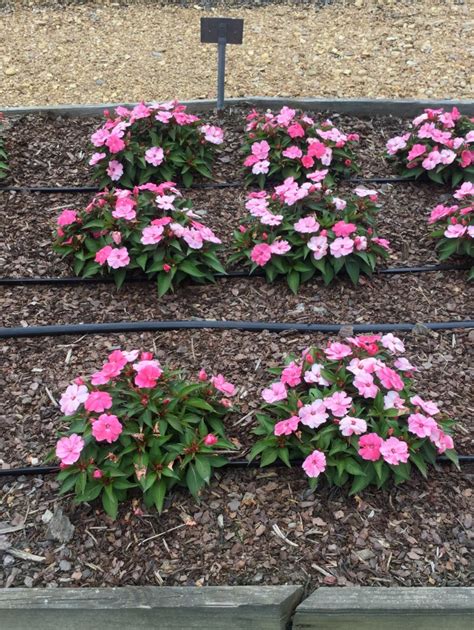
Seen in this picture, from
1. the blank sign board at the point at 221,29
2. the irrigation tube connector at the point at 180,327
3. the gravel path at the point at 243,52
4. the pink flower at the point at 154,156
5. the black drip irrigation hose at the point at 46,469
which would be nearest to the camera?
the black drip irrigation hose at the point at 46,469

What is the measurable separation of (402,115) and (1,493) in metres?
3.39

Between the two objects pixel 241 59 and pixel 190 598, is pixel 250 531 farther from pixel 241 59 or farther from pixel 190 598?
pixel 241 59

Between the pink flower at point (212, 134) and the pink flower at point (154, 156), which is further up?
the pink flower at point (212, 134)

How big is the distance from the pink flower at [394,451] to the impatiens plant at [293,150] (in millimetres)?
1861

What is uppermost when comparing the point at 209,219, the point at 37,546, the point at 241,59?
the point at 241,59

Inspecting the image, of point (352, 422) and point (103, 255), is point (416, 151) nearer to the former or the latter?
point (103, 255)

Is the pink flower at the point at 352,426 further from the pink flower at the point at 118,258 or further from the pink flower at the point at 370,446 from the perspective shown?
the pink flower at the point at 118,258

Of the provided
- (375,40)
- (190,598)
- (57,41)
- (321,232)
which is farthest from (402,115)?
(190,598)

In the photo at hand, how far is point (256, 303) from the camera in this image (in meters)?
2.92

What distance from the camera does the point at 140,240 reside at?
2898 mm

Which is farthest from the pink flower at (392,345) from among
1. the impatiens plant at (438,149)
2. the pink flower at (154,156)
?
the pink flower at (154,156)

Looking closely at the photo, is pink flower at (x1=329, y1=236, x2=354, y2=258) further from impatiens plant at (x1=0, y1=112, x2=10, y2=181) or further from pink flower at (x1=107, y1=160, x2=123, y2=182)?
impatiens plant at (x1=0, y1=112, x2=10, y2=181)

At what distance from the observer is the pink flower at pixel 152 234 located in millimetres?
2787

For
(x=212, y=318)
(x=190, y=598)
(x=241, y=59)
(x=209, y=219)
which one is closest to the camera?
(x=190, y=598)
